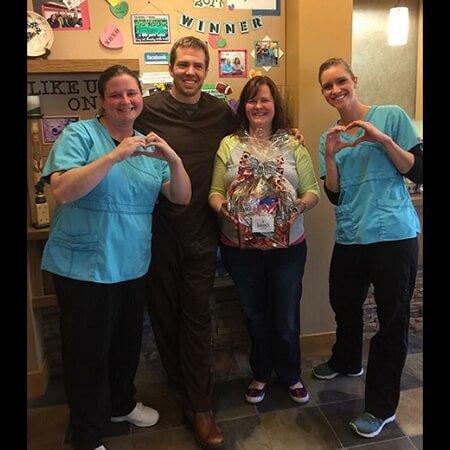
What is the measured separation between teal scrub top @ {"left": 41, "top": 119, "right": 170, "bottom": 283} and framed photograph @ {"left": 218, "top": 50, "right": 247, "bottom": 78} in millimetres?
959

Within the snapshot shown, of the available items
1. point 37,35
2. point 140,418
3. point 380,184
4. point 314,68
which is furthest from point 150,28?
point 140,418

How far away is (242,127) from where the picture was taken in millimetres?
1902

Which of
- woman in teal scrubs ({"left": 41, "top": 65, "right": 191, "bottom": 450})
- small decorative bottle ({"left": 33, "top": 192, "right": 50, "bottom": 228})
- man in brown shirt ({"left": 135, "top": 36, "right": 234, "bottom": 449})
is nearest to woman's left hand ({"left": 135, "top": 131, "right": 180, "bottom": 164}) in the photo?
woman in teal scrubs ({"left": 41, "top": 65, "right": 191, "bottom": 450})

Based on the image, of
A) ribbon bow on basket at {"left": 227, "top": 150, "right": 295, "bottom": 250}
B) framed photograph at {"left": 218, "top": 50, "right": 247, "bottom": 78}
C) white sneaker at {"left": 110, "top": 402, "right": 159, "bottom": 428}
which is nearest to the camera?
ribbon bow on basket at {"left": 227, "top": 150, "right": 295, "bottom": 250}

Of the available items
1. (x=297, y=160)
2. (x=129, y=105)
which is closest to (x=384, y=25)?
(x=297, y=160)

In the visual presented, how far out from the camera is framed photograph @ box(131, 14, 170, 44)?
7.13ft

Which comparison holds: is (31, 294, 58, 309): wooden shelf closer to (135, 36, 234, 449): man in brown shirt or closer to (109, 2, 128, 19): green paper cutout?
(135, 36, 234, 449): man in brown shirt

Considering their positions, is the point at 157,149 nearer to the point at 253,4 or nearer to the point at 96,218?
the point at 96,218

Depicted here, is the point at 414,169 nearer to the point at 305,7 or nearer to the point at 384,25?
the point at 305,7

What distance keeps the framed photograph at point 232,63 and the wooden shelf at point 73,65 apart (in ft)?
1.55

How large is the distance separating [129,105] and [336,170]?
862mm

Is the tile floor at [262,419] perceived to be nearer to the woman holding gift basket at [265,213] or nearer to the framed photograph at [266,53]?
the woman holding gift basket at [265,213]

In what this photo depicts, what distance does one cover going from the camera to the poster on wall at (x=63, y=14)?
207 cm
